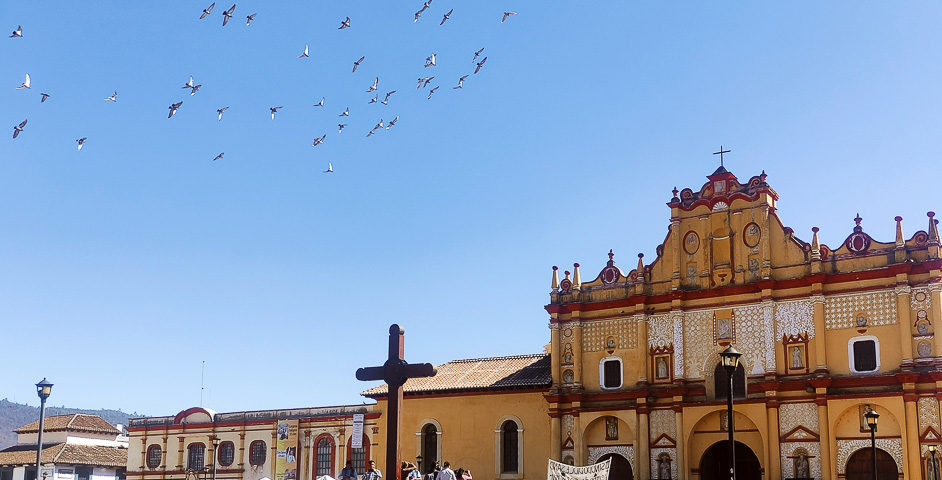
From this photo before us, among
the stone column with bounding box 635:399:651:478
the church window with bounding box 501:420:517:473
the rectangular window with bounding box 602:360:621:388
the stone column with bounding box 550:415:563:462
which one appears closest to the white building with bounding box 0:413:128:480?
the church window with bounding box 501:420:517:473

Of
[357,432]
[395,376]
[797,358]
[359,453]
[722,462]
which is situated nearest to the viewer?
[395,376]

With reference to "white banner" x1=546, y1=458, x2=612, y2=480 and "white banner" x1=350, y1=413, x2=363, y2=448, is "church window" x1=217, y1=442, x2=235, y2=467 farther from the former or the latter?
"white banner" x1=546, y1=458, x2=612, y2=480

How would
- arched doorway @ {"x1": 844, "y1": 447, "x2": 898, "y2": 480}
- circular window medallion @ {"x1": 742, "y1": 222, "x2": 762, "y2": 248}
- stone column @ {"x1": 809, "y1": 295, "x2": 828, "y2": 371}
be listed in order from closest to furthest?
arched doorway @ {"x1": 844, "y1": 447, "x2": 898, "y2": 480} → stone column @ {"x1": 809, "y1": 295, "x2": 828, "y2": 371} → circular window medallion @ {"x1": 742, "y1": 222, "x2": 762, "y2": 248}

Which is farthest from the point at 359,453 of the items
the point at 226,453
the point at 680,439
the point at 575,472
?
the point at 575,472

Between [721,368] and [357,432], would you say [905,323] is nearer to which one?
[721,368]

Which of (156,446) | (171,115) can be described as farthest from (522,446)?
(171,115)

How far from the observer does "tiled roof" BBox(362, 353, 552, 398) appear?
141ft

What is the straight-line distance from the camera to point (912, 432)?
33688 mm

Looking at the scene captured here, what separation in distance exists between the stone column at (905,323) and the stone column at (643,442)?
31.2ft

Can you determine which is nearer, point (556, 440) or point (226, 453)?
Answer: point (556, 440)

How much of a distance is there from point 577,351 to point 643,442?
14.9ft

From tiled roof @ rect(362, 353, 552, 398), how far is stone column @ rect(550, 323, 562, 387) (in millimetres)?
882

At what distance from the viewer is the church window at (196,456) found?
51094mm

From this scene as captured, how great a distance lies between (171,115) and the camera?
21.4 m
